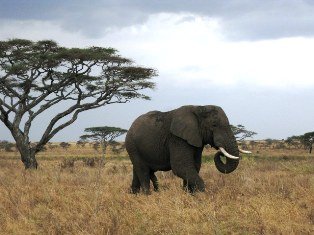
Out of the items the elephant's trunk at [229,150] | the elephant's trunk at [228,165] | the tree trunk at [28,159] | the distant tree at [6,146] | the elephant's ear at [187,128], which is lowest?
the distant tree at [6,146]

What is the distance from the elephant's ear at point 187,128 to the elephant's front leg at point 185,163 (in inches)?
6.8

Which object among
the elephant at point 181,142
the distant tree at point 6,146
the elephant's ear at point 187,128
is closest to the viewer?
the elephant at point 181,142

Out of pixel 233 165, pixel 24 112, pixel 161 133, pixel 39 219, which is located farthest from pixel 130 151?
pixel 24 112

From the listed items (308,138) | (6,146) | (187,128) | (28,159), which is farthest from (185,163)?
(6,146)

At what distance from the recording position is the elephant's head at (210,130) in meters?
8.77

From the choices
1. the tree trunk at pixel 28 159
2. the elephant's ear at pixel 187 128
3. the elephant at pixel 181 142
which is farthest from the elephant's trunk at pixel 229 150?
the tree trunk at pixel 28 159

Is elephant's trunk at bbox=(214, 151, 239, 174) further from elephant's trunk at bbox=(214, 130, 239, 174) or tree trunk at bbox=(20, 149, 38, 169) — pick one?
tree trunk at bbox=(20, 149, 38, 169)

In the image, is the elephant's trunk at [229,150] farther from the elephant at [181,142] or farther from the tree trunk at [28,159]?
the tree trunk at [28,159]

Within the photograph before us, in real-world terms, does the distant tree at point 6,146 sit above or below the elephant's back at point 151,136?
below

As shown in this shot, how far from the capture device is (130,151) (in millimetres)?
10070

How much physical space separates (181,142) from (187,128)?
31cm

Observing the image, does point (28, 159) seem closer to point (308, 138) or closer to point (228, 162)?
point (228, 162)

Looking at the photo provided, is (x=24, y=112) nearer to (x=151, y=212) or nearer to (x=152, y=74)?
(x=152, y=74)

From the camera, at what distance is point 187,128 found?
9.02 m
